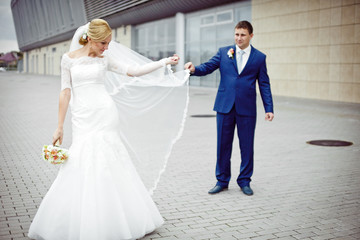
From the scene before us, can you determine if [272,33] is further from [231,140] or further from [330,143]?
[231,140]

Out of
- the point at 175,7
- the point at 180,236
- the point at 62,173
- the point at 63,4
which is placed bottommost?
the point at 180,236

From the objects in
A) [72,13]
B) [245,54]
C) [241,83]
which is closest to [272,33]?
[245,54]

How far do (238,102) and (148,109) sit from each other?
1.06 m

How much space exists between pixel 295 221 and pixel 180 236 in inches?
45.9

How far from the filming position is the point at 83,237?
3.52 metres

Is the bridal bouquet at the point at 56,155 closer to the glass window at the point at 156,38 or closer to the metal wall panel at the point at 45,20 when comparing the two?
the glass window at the point at 156,38

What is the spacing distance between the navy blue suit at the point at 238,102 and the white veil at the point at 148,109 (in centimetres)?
42

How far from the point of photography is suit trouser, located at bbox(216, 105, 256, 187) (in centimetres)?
518

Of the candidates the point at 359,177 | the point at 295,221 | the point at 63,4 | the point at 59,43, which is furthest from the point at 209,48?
the point at 59,43

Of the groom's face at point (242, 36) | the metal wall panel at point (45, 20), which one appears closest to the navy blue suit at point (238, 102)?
the groom's face at point (242, 36)

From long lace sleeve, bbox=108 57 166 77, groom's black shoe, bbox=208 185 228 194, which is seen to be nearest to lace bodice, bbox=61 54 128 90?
long lace sleeve, bbox=108 57 166 77

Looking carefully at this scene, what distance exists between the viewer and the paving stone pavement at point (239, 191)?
4051 millimetres

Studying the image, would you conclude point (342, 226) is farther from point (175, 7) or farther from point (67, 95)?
point (175, 7)

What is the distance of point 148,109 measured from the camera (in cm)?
480
